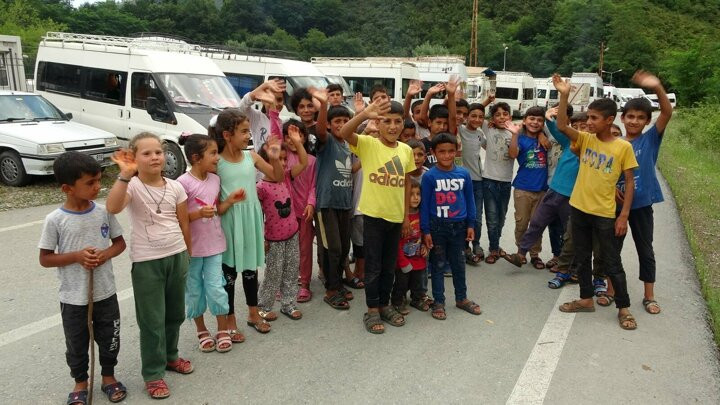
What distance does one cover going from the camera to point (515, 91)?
115 ft

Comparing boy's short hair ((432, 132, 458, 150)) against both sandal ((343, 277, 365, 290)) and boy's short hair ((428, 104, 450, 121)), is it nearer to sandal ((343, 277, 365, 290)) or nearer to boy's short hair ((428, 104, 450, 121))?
boy's short hair ((428, 104, 450, 121))

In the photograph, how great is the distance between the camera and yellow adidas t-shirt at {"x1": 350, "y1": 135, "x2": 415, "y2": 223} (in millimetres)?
3793

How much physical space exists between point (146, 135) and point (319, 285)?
246 cm

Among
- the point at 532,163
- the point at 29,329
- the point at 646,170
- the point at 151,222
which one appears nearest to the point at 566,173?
the point at 532,163

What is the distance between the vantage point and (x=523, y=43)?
86.3 m

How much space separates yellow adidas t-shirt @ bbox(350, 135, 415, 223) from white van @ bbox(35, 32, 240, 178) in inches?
248

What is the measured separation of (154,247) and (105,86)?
9131 mm

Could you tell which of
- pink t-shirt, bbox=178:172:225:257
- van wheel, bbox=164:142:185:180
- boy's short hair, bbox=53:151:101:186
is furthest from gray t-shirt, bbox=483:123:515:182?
van wheel, bbox=164:142:185:180

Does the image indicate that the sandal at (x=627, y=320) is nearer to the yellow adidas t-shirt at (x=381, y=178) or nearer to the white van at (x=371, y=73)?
the yellow adidas t-shirt at (x=381, y=178)

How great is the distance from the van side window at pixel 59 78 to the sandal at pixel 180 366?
A: 9793 mm

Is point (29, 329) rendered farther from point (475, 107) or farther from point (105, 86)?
point (105, 86)

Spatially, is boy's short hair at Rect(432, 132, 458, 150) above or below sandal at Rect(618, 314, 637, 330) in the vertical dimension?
above

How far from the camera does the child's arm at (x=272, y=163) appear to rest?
365 centimetres

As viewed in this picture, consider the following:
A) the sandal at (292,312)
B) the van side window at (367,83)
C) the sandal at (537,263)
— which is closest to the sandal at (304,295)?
the sandal at (292,312)
